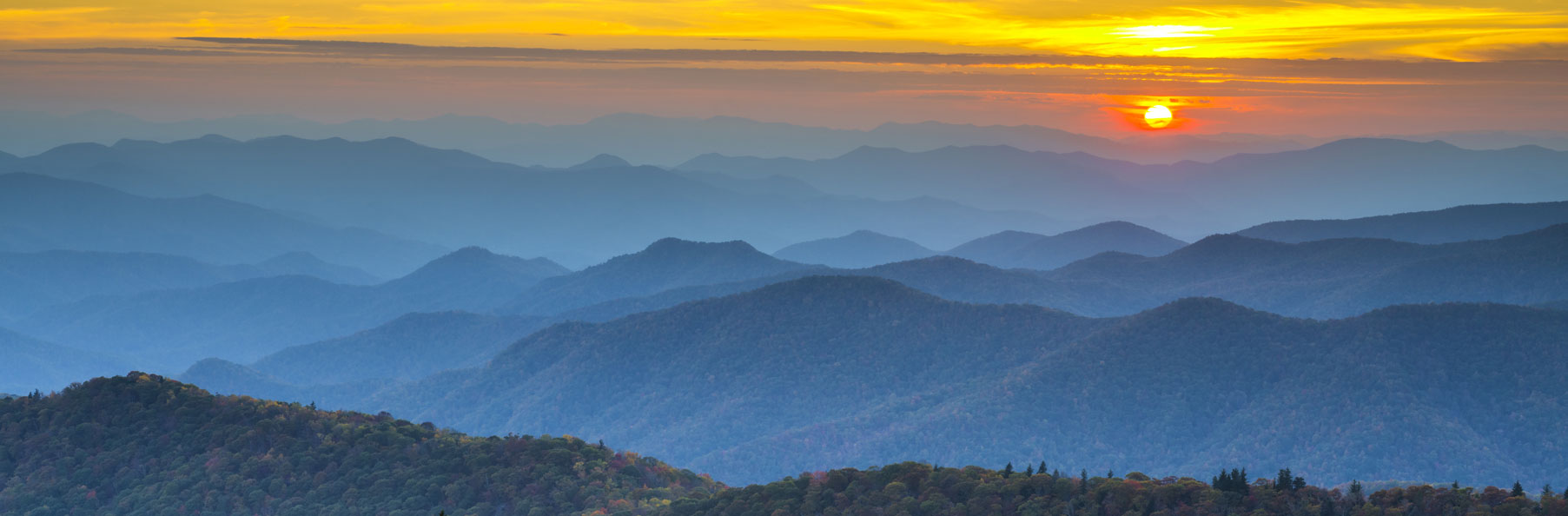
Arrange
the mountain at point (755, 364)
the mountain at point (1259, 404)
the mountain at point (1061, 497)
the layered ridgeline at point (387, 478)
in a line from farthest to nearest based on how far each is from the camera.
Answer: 1. the mountain at point (755, 364)
2. the mountain at point (1259, 404)
3. the layered ridgeline at point (387, 478)
4. the mountain at point (1061, 497)

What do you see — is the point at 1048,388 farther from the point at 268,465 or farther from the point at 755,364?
the point at 268,465

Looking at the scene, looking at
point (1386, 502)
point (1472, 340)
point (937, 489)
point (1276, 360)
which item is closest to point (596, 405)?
point (1276, 360)

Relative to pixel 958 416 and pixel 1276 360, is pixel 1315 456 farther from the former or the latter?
pixel 958 416

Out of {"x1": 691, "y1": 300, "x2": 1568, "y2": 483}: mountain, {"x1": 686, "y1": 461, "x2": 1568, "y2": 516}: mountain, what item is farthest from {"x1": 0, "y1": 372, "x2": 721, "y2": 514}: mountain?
{"x1": 691, "y1": 300, "x2": 1568, "y2": 483}: mountain

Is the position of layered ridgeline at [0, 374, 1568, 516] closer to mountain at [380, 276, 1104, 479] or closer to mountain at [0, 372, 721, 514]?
mountain at [0, 372, 721, 514]

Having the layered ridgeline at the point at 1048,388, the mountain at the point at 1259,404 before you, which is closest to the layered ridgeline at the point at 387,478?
the mountain at the point at 1259,404

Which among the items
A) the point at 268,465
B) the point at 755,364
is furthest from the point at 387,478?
the point at 755,364

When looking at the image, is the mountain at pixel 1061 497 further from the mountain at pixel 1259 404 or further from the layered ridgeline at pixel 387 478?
the mountain at pixel 1259 404
